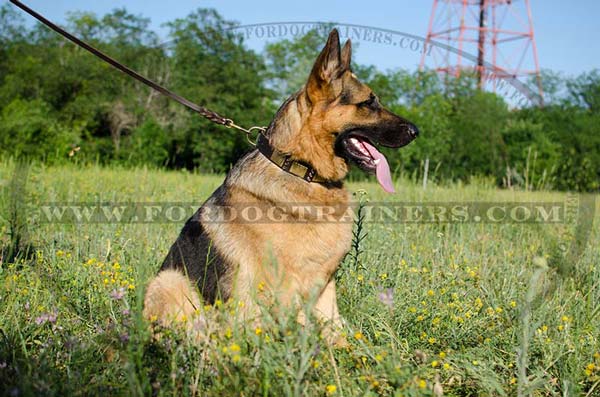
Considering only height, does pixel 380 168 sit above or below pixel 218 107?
below

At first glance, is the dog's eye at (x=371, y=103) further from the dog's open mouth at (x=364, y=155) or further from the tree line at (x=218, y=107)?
the tree line at (x=218, y=107)

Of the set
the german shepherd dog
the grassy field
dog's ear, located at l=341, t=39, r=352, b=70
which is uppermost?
dog's ear, located at l=341, t=39, r=352, b=70

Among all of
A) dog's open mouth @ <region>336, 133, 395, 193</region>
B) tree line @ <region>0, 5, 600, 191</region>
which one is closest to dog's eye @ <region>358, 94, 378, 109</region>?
dog's open mouth @ <region>336, 133, 395, 193</region>

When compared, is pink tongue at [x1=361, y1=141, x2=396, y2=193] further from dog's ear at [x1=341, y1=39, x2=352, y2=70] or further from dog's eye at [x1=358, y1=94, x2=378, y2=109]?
dog's ear at [x1=341, y1=39, x2=352, y2=70]

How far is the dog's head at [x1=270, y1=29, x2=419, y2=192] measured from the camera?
10.7 feet

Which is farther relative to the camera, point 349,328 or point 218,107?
point 218,107

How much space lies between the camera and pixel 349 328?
95.8 inches

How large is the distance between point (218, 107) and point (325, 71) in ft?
80.1

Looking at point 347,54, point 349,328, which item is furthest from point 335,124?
point 349,328

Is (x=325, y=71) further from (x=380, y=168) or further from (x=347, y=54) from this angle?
(x=380, y=168)

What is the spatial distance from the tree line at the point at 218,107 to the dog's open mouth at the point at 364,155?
979 centimetres

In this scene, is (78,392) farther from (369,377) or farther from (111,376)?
(369,377)

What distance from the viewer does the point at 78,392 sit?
202cm

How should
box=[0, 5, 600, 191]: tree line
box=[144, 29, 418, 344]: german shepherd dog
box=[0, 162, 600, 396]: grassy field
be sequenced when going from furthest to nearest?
1. box=[0, 5, 600, 191]: tree line
2. box=[144, 29, 418, 344]: german shepherd dog
3. box=[0, 162, 600, 396]: grassy field
